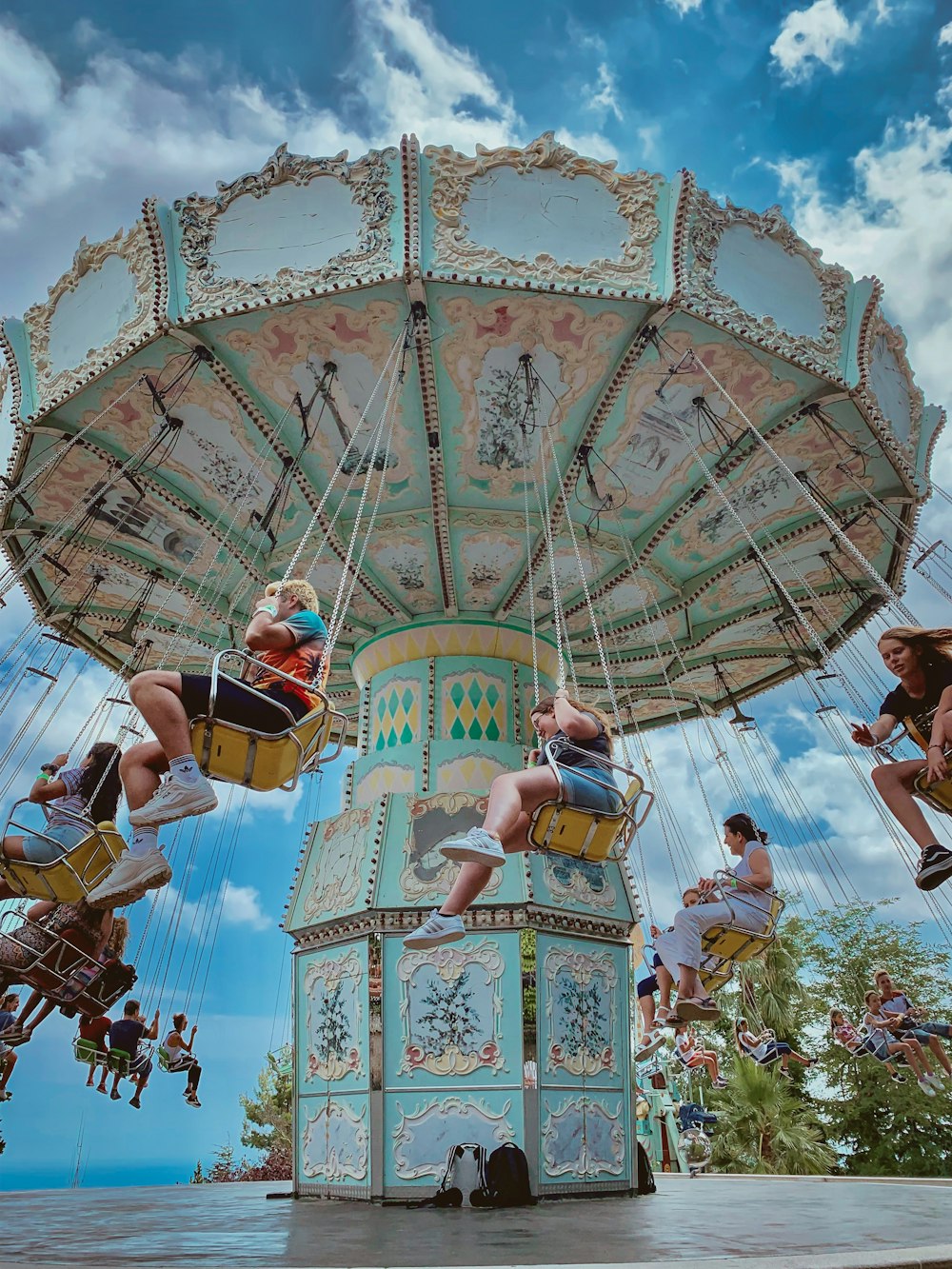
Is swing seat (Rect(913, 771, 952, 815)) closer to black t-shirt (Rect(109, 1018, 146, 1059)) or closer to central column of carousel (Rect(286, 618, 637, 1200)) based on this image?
central column of carousel (Rect(286, 618, 637, 1200))

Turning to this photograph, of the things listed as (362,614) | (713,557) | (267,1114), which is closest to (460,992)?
(362,614)

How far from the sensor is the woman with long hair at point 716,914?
7.75 m

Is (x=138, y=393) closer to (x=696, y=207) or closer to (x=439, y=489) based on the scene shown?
(x=439, y=489)

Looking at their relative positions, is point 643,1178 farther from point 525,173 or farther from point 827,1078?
point 827,1078

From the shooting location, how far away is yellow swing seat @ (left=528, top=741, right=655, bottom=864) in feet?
18.7

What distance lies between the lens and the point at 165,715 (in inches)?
204

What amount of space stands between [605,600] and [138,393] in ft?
21.4

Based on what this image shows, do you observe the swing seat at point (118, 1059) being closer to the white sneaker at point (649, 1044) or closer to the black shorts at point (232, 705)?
the white sneaker at point (649, 1044)

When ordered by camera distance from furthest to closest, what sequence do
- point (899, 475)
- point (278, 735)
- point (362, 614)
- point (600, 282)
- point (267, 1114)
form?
point (267, 1114) → point (362, 614) → point (899, 475) → point (600, 282) → point (278, 735)

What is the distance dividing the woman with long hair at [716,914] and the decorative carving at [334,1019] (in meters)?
3.73

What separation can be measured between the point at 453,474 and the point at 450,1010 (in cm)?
577

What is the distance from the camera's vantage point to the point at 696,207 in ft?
30.7

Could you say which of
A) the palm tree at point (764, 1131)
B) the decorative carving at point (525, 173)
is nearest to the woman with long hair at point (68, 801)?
the decorative carving at point (525, 173)

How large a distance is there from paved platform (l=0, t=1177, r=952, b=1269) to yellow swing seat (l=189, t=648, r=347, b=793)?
7.41 ft
